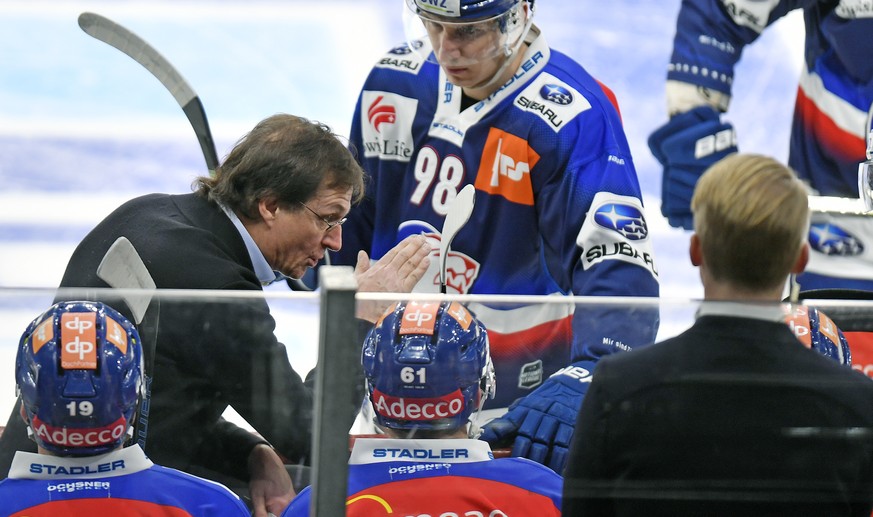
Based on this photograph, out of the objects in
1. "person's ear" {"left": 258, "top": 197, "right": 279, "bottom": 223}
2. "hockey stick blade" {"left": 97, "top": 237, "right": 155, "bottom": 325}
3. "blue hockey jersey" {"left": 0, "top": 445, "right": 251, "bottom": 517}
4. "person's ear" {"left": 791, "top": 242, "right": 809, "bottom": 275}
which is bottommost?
"blue hockey jersey" {"left": 0, "top": 445, "right": 251, "bottom": 517}

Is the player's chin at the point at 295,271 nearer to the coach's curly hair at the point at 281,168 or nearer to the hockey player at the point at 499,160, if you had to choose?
the coach's curly hair at the point at 281,168

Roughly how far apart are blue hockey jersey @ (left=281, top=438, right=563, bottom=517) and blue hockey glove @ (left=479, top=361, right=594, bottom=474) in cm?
2

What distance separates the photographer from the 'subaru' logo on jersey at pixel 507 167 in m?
3.14

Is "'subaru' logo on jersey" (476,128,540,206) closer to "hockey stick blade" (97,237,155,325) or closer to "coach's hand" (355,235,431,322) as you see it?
"coach's hand" (355,235,431,322)

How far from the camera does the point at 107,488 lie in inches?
67.4

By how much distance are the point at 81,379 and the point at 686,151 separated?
135 inches

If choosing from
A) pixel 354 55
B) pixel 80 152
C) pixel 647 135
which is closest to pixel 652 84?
pixel 647 135

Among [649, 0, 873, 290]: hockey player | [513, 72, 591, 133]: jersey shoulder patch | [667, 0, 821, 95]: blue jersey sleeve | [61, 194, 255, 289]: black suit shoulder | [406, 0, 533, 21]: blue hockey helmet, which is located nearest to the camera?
[61, 194, 255, 289]: black suit shoulder

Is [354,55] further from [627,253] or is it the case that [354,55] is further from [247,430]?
[247,430]

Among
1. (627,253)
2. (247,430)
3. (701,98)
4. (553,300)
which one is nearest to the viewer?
(553,300)

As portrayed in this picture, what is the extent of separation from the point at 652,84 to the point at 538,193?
2.42 meters

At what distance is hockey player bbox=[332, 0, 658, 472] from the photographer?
302cm

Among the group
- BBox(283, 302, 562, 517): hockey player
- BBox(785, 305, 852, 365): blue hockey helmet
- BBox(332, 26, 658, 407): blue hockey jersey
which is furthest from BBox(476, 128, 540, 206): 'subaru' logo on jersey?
BBox(785, 305, 852, 365): blue hockey helmet

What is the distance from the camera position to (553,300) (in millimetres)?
1555
